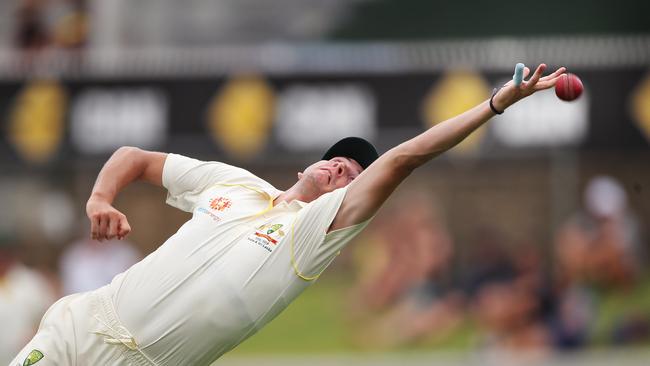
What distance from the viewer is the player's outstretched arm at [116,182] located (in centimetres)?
597

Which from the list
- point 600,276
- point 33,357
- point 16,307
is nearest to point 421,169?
point 600,276

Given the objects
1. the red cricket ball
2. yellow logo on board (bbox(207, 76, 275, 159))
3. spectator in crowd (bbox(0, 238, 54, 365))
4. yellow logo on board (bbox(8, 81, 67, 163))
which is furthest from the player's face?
yellow logo on board (bbox(8, 81, 67, 163))

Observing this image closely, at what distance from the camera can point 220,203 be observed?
650 centimetres

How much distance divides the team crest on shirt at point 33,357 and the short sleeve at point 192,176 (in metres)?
1.15

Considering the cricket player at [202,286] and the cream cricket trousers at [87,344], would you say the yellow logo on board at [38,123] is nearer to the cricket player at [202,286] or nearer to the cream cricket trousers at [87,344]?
the cricket player at [202,286]

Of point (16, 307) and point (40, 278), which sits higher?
point (16, 307)

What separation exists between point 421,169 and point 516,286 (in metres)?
2.63

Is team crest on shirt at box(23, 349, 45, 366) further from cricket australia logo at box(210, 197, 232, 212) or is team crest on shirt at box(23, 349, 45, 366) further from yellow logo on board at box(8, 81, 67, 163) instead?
yellow logo on board at box(8, 81, 67, 163)

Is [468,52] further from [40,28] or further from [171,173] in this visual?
[171,173]

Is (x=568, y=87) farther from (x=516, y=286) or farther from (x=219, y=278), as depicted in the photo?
(x=516, y=286)

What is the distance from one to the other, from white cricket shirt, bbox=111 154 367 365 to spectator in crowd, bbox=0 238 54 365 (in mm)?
6707

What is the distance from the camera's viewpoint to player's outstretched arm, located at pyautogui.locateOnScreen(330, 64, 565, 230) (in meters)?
5.60

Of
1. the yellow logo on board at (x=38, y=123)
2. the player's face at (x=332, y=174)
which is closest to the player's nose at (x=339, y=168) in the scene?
the player's face at (x=332, y=174)

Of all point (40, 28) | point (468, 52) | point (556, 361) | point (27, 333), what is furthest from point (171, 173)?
point (40, 28)
